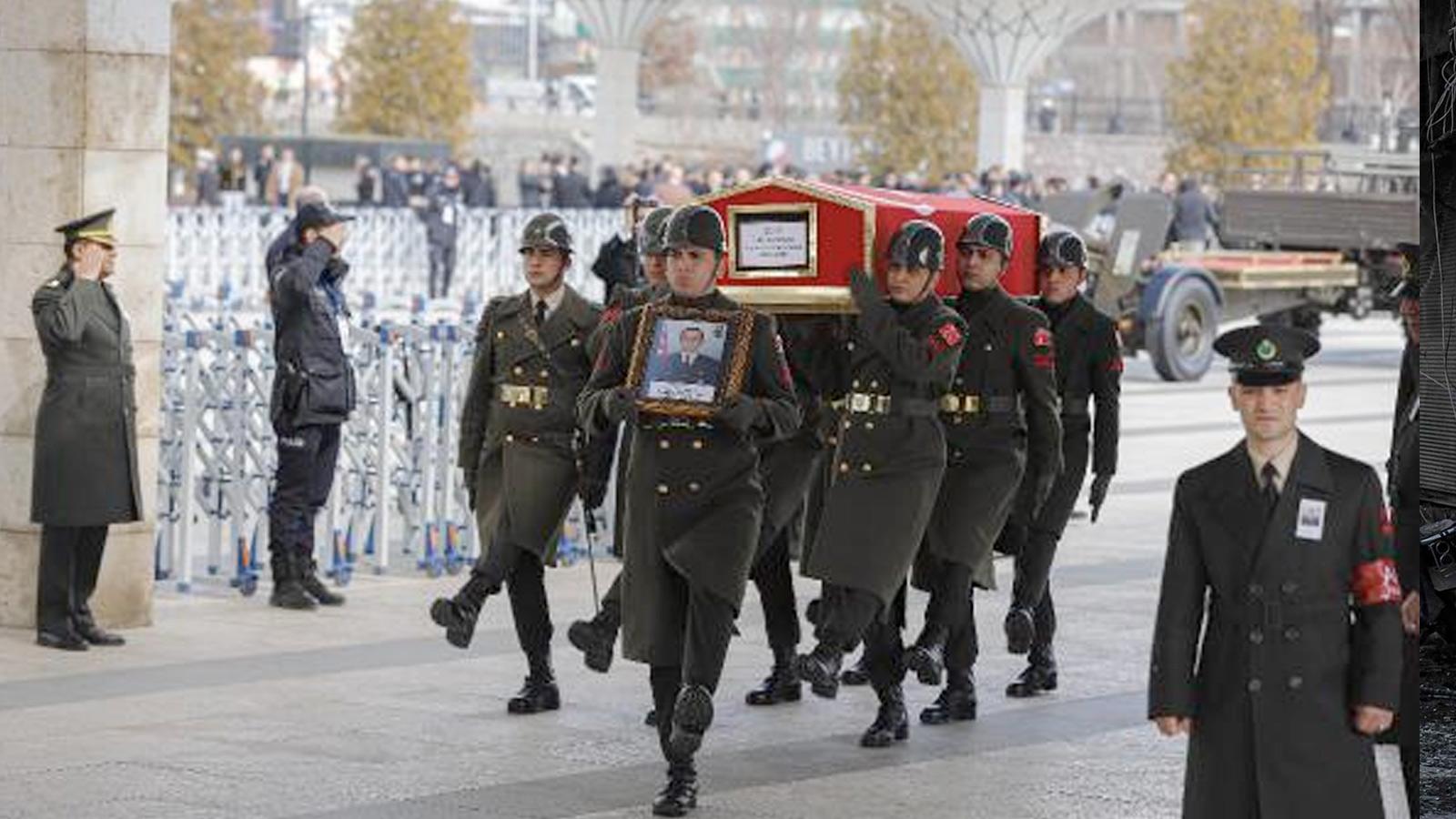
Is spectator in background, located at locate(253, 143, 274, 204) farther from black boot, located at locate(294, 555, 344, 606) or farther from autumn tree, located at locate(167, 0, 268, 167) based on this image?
black boot, located at locate(294, 555, 344, 606)

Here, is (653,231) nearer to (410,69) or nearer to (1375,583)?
(1375,583)

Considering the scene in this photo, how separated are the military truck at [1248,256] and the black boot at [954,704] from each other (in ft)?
→ 51.5

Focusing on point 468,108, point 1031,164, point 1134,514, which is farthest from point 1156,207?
point 1031,164

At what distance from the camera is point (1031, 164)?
267 ft

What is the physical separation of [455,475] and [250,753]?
536 cm

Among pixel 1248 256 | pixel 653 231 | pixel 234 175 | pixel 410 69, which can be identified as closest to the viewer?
pixel 653 231

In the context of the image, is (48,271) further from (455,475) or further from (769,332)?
(769,332)

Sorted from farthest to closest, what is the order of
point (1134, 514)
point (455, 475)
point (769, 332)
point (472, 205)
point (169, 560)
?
point (472, 205) < point (1134, 514) < point (455, 475) < point (169, 560) < point (769, 332)

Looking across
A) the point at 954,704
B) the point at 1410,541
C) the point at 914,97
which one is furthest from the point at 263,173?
the point at 1410,541

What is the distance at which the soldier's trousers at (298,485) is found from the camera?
14.8 meters

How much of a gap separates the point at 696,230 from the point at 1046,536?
2931 mm

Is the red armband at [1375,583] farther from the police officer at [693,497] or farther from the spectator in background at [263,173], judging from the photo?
the spectator in background at [263,173]

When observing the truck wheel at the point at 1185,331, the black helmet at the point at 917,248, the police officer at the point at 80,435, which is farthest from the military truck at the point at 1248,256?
the black helmet at the point at 917,248

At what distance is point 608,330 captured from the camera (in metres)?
11.2
